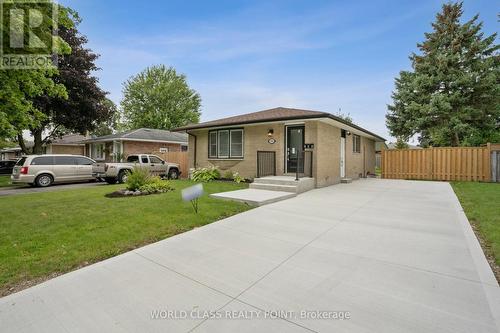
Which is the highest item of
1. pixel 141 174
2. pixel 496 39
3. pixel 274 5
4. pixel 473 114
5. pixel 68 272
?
pixel 496 39

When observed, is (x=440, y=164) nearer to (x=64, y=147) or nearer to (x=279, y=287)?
(x=279, y=287)

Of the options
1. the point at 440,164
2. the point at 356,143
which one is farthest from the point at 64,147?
the point at 440,164

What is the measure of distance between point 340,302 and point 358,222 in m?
2.92

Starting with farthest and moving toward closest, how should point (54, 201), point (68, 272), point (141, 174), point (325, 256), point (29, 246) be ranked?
point (141, 174)
point (54, 201)
point (29, 246)
point (325, 256)
point (68, 272)

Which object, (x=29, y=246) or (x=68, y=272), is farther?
(x=29, y=246)

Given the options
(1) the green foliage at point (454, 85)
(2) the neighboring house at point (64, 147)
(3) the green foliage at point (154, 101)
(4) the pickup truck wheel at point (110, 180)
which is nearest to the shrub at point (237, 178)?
(4) the pickup truck wheel at point (110, 180)

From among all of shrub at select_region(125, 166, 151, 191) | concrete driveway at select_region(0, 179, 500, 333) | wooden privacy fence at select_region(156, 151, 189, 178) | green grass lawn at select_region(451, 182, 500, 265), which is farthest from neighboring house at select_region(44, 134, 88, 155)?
green grass lawn at select_region(451, 182, 500, 265)

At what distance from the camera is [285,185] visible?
326 inches

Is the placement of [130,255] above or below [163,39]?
below

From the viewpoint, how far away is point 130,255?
3.25m

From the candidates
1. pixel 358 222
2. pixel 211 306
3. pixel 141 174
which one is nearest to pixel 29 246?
pixel 211 306

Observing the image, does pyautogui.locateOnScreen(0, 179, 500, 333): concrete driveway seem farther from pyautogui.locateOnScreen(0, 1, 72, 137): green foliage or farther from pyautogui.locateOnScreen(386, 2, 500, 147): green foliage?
pyautogui.locateOnScreen(386, 2, 500, 147): green foliage

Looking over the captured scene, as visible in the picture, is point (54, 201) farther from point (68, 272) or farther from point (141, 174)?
point (68, 272)

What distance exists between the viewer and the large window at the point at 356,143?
1396 cm
